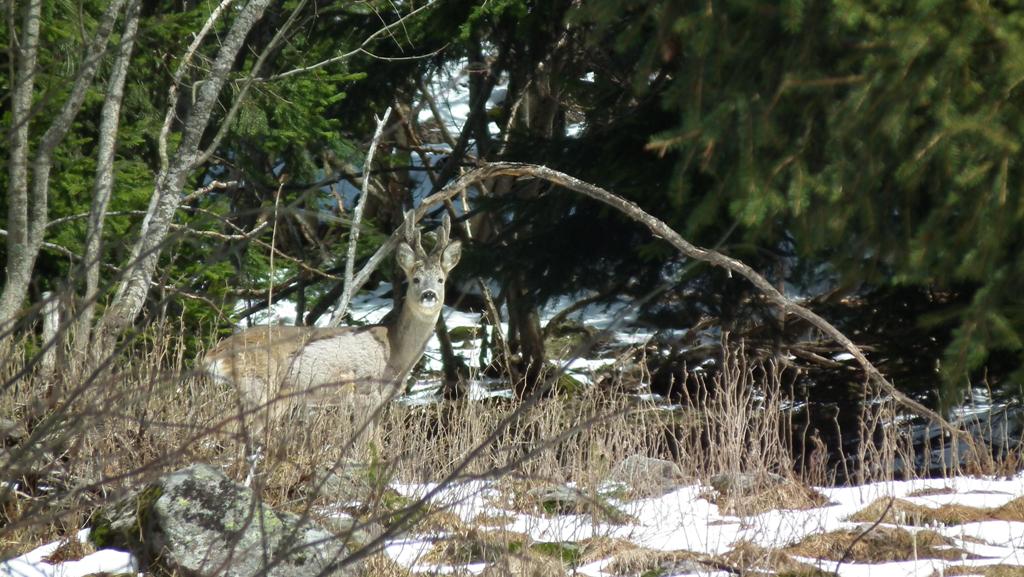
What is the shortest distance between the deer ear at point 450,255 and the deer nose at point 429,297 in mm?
329

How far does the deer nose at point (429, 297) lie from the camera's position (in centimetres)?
902

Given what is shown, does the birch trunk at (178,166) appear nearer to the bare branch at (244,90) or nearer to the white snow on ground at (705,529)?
the bare branch at (244,90)

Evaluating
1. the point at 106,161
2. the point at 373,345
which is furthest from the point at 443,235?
the point at 106,161

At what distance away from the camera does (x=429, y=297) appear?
907 cm

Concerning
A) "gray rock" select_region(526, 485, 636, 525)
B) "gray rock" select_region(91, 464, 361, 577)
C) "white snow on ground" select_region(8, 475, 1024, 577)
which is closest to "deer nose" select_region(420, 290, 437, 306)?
"white snow on ground" select_region(8, 475, 1024, 577)

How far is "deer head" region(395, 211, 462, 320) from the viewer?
9.05m

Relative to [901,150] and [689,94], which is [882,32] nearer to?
[901,150]

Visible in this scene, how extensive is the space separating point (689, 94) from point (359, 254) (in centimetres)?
731

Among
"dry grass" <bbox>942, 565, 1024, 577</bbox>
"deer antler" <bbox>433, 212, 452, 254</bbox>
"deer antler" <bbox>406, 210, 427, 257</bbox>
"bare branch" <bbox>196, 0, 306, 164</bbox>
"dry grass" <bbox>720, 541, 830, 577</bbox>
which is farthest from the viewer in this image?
"deer antler" <bbox>433, 212, 452, 254</bbox>

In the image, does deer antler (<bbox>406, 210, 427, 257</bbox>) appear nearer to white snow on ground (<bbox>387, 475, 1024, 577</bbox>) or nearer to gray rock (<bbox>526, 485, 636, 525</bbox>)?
white snow on ground (<bbox>387, 475, 1024, 577</bbox>)

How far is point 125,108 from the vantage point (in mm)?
10742

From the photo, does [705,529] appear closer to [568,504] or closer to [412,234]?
[568,504]

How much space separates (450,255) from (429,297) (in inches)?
17.7

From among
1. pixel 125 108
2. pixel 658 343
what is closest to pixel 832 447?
pixel 658 343
